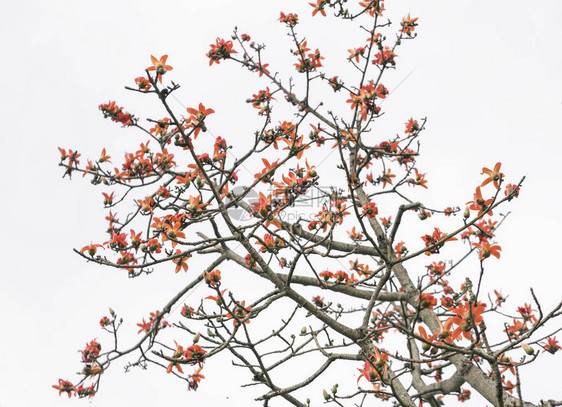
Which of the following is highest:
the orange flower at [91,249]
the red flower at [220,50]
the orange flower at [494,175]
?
the red flower at [220,50]

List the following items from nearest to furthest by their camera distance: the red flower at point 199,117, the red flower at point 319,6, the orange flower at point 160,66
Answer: the orange flower at point 160,66 < the red flower at point 199,117 < the red flower at point 319,6

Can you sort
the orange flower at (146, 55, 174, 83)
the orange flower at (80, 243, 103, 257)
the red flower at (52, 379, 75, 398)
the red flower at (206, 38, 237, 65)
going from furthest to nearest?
the red flower at (206, 38, 237, 65) → the red flower at (52, 379, 75, 398) → the orange flower at (80, 243, 103, 257) → the orange flower at (146, 55, 174, 83)

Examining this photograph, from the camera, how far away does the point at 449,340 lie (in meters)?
1.75

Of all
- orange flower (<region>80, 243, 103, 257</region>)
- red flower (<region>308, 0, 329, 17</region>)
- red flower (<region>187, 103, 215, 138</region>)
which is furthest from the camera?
red flower (<region>308, 0, 329, 17</region>)

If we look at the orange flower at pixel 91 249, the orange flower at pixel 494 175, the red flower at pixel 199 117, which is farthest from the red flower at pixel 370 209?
the orange flower at pixel 91 249

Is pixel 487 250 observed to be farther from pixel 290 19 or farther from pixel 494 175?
pixel 290 19

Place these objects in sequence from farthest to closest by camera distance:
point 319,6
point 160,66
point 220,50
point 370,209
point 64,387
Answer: point 319,6, point 220,50, point 370,209, point 64,387, point 160,66

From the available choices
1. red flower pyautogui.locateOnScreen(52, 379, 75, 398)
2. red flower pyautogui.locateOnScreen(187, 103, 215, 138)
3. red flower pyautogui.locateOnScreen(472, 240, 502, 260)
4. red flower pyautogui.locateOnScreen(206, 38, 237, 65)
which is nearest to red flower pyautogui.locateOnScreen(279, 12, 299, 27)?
red flower pyautogui.locateOnScreen(206, 38, 237, 65)

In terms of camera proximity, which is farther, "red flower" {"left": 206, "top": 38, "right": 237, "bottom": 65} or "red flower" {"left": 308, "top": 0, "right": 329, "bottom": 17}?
"red flower" {"left": 308, "top": 0, "right": 329, "bottom": 17}

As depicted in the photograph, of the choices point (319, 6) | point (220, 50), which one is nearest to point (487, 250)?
point (220, 50)

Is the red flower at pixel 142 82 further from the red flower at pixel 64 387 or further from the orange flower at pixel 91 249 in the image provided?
the red flower at pixel 64 387

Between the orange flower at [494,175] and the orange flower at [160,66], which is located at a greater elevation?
the orange flower at [160,66]

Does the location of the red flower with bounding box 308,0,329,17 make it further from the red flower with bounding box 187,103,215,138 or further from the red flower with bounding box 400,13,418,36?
the red flower with bounding box 187,103,215,138

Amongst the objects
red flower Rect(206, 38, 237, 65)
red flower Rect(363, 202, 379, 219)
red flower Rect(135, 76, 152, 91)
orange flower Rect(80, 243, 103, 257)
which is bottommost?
orange flower Rect(80, 243, 103, 257)
